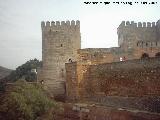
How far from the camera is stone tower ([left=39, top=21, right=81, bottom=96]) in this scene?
2569cm

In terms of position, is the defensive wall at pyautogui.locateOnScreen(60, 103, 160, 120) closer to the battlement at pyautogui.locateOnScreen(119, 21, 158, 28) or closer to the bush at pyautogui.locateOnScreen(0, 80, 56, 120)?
the bush at pyautogui.locateOnScreen(0, 80, 56, 120)

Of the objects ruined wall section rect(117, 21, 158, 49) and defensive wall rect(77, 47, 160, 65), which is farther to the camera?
ruined wall section rect(117, 21, 158, 49)

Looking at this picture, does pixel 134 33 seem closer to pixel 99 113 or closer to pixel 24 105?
pixel 99 113

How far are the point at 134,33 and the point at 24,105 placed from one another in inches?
555

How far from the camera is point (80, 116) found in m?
19.4

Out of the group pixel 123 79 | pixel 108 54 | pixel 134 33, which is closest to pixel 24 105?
pixel 123 79

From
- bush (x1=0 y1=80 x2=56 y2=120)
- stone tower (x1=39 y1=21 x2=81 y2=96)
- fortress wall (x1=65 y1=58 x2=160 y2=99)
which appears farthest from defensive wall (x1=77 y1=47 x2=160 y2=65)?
bush (x1=0 y1=80 x2=56 y2=120)

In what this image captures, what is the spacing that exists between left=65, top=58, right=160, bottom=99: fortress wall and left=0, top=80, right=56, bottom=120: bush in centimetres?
353

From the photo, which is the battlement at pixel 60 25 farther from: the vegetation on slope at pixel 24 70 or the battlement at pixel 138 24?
the vegetation on slope at pixel 24 70

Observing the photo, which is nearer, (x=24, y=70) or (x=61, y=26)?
(x=61, y=26)

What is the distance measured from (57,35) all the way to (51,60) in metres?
2.10

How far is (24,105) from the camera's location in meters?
17.3

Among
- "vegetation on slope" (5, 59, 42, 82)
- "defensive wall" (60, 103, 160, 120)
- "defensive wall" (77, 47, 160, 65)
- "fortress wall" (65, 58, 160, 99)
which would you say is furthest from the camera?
"vegetation on slope" (5, 59, 42, 82)

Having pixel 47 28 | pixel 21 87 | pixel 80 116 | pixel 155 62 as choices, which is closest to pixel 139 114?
pixel 155 62
